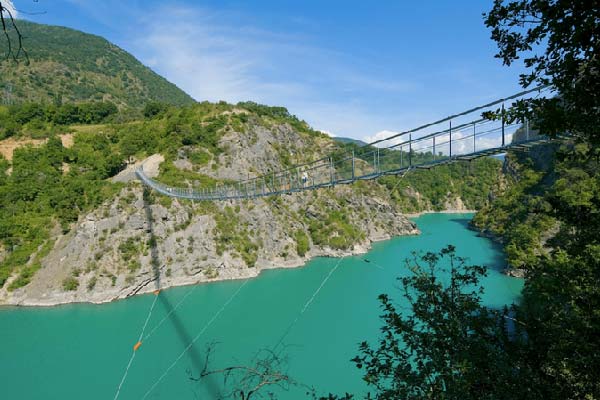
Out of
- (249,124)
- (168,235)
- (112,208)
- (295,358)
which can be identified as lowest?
(295,358)

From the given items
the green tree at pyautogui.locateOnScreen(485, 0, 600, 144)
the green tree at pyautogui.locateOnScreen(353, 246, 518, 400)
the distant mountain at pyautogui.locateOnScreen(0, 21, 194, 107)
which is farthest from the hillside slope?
the distant mountain at pyautogui.locateOnScreen(0, 21, 194, 107)

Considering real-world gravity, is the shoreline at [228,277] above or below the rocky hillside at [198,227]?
below

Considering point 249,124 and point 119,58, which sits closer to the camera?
point 249,124

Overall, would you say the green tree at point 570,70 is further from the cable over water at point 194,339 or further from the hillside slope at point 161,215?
the hillside slope at point 161,215

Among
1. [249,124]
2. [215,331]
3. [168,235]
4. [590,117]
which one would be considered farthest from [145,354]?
[249,124]

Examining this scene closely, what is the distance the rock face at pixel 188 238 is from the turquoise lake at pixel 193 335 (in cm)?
75

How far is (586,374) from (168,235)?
671 inches

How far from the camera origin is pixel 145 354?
1112cm

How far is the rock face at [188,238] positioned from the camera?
1528 centimetres

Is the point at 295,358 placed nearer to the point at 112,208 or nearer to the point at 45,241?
the point at 112,208

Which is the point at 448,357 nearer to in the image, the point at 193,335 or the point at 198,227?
the point at 193,335

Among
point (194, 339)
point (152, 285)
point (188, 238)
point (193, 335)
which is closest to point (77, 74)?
point (188, 238)

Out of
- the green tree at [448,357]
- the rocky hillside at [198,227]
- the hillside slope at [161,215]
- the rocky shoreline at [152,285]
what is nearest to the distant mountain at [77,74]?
the hillside slope at [161,215]

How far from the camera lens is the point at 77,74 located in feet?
147
